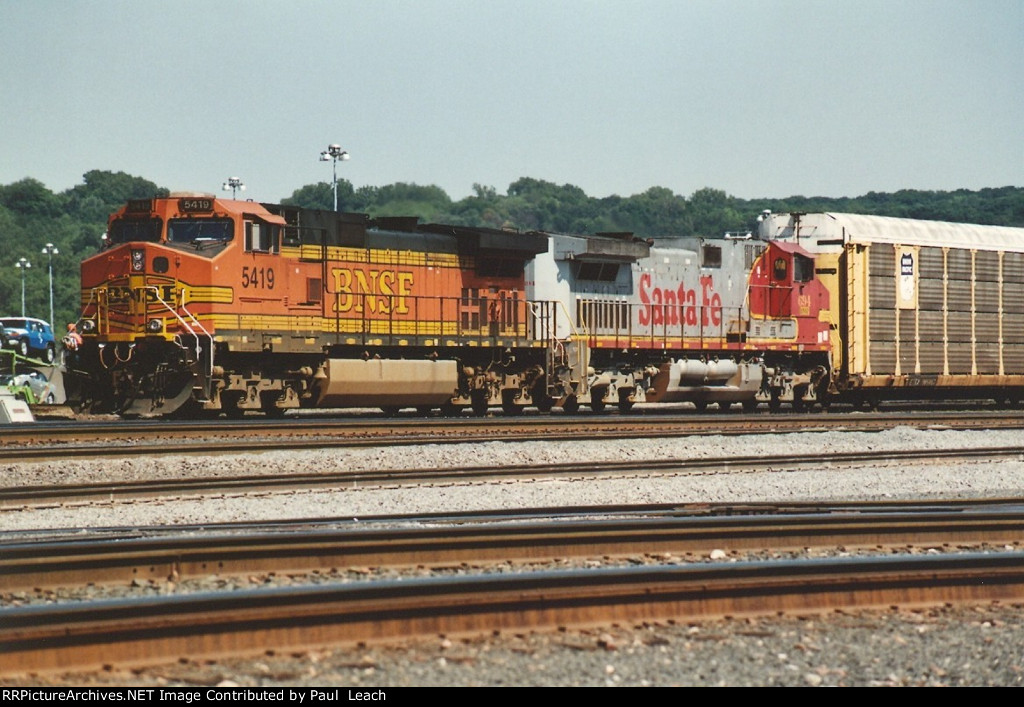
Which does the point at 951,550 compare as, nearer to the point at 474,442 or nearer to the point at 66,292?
the point at 474,442

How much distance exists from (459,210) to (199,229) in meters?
99.4

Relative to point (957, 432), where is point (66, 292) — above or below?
above

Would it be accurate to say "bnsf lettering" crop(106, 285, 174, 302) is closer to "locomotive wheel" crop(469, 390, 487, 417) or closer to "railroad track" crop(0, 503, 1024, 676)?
"locomotive wheel" crop(469, 390, 487, 417)

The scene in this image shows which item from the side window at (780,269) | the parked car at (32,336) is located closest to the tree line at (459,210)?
the parked car at (32,336)

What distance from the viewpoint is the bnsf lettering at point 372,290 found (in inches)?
760

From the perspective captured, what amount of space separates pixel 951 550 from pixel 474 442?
7.64 m

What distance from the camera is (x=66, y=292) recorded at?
74125 millimetres

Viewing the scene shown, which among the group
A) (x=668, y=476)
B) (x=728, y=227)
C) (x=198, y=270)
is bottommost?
(x=668, y=476)

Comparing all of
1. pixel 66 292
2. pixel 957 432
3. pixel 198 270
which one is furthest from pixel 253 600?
pixel 66 292

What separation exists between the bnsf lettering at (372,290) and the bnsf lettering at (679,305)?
5.22m

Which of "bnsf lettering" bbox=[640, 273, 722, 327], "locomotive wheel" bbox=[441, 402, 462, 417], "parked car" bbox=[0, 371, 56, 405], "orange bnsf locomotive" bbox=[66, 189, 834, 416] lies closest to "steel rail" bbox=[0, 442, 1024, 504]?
"orange bnsf locomotive" bbox=[66, 189, 834, 416]

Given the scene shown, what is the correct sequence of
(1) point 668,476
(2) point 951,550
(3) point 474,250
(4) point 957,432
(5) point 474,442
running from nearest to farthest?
1. (2) point 951,550
2. (1) point 668,476
3. (5) point 474,442
4. (4) point 957,432
5. (3) point 474,250

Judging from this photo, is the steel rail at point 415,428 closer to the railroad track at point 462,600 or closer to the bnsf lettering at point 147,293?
the bnsf lettering at point 147,293

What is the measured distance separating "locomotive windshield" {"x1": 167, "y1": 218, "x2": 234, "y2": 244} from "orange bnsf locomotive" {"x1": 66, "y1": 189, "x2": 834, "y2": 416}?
20mm
